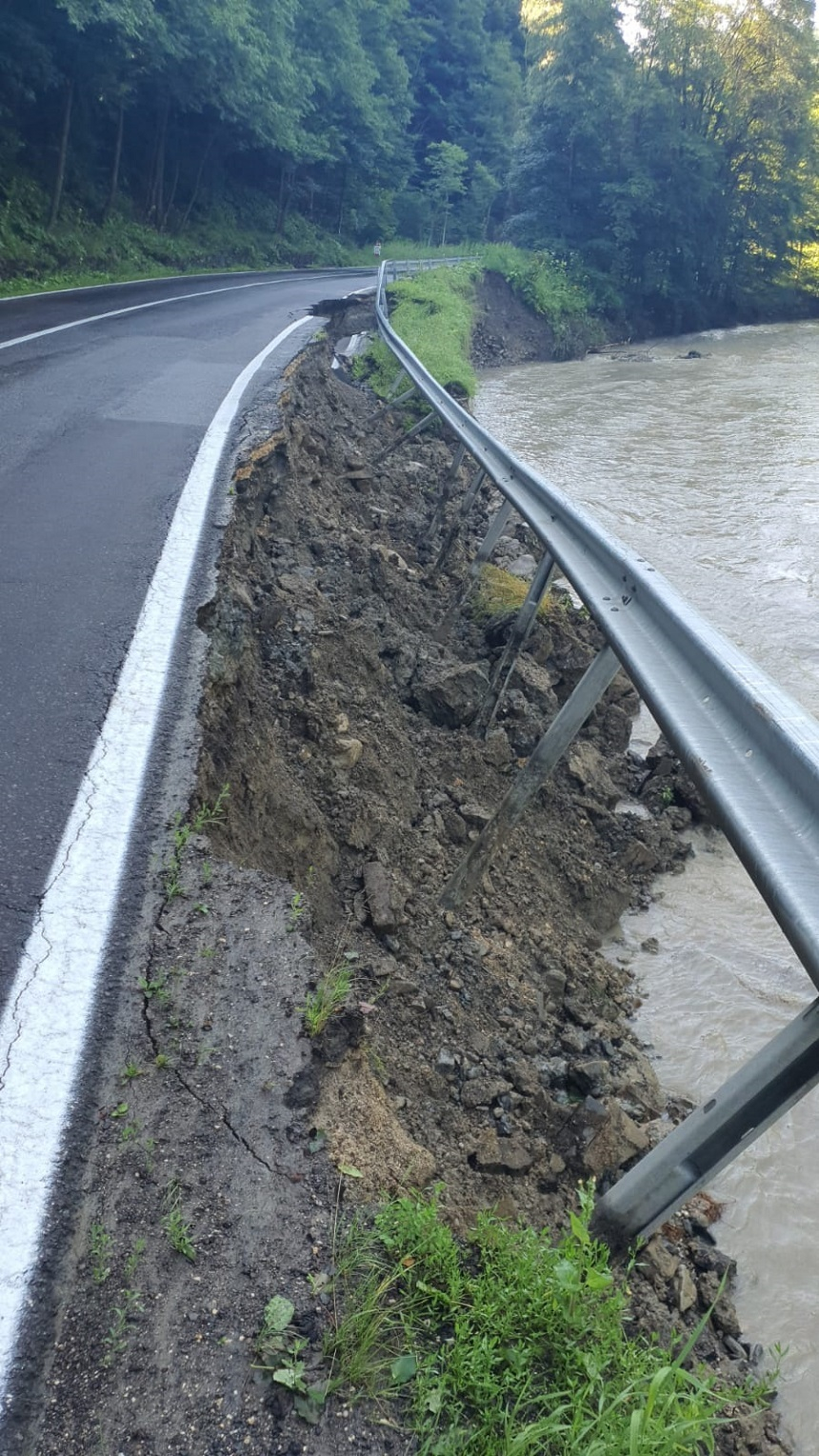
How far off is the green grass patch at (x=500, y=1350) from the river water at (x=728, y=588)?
168 cm

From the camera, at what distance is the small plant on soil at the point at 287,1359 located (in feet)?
5.88

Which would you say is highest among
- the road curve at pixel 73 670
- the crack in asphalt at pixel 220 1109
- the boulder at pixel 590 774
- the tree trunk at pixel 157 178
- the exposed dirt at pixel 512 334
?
the crack in asphalt at pixel 220 1109

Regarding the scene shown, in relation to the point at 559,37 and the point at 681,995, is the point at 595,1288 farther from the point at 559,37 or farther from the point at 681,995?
the point at 559,37

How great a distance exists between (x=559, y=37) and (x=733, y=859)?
4235cm

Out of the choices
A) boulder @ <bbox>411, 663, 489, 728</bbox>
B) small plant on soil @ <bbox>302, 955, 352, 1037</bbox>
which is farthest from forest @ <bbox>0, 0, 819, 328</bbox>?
small plant on soil @ <bbox>302, 955, 352, 1037</bbox>

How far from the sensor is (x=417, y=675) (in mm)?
6156

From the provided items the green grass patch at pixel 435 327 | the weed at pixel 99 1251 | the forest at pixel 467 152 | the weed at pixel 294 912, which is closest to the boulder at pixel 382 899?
the weed at pixel 294 912

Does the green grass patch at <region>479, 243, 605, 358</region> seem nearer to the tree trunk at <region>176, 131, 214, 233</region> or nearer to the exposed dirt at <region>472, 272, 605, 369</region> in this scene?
the exposed dirt at <region>472, 272, 605, 369</region>

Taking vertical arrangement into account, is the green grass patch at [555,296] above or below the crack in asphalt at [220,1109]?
below

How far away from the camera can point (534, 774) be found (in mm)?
3920

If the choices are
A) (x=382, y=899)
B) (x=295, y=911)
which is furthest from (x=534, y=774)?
(x=295, y=911)

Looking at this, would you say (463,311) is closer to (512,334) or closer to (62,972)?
(512,334)

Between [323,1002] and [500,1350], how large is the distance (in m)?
0.93

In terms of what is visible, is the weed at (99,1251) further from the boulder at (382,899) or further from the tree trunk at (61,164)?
the tree trunk at (61,164)
